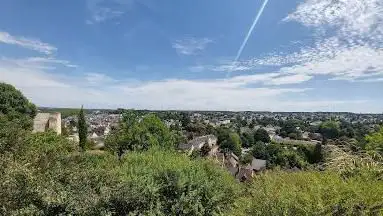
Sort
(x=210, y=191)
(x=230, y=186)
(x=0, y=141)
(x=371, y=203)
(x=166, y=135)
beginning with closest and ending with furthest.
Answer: (x=371, y=203), (x=210, y=191), (x=230, y=186), (x=0, y=141), (x=166, y=135)

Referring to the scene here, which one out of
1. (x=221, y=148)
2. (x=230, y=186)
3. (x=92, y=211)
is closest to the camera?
(x=92, y=211)

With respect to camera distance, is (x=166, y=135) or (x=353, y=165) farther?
(x=166, y=135)

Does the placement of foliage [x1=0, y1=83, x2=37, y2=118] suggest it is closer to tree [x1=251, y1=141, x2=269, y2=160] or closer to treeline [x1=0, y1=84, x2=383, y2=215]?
treeline [x1=0, y1=84, x2=383, y2=215]

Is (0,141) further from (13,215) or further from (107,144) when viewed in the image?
(107,144)

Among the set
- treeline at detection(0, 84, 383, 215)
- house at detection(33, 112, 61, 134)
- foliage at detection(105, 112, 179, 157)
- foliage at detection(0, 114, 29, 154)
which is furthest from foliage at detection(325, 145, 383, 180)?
house at detection(33, 112, 61, 134)

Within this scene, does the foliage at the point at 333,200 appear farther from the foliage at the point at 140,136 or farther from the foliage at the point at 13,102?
the foliage at the point at 13,102

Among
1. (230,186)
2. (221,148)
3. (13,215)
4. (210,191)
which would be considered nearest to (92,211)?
(13,215)

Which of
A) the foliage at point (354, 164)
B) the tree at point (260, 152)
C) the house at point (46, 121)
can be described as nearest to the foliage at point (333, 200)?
the foliage at point (354, 164)
